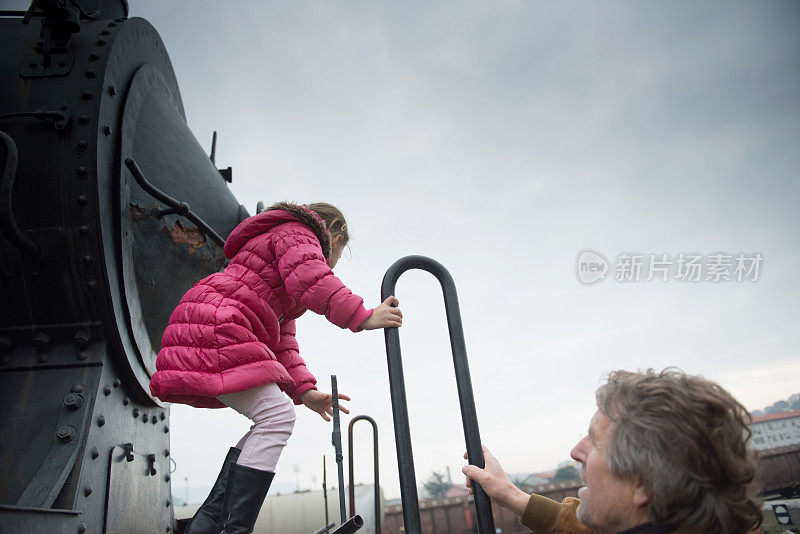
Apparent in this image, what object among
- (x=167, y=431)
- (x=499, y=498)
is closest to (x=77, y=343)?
(x=167, y=431)

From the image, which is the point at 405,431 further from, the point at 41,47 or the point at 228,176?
the point at 228,176

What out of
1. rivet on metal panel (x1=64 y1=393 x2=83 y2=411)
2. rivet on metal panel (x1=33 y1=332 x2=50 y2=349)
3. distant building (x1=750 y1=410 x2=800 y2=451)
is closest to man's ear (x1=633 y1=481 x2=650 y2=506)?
rivet on metal panel (x1=64 y1=393 x2=83 y2=411)

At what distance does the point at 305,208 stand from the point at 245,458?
0.94 metres

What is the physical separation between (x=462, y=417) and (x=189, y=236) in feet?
4.98

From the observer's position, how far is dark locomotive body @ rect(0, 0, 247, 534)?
59.0 inches

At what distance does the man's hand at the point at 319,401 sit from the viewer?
2146 mm

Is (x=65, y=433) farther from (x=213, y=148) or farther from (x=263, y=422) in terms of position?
(x=213, y=148)

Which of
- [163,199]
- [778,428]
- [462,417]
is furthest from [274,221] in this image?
[778,428]

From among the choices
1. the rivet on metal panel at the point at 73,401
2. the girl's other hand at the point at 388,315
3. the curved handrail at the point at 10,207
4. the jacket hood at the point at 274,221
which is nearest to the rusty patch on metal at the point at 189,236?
the jacket hood at the point at 274,221

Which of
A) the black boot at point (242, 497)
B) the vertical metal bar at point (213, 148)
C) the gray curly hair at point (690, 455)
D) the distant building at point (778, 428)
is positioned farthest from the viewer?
the distant building at point (778, 428)

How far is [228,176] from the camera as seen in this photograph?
3.19 m

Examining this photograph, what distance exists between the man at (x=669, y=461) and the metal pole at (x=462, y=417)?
0.82 ft

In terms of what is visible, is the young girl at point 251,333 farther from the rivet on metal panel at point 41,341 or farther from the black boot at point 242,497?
the rivet on metal panel at point 41,341

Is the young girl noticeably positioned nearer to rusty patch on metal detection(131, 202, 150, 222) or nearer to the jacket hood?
the jacket hood
